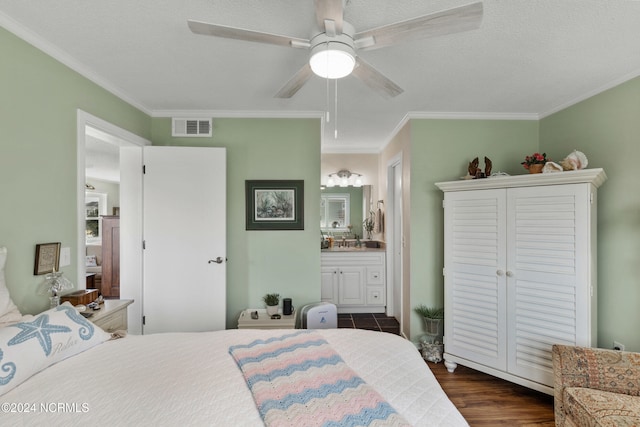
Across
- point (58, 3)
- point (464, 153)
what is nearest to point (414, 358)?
point (464, 153)

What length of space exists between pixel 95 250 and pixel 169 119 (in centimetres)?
444

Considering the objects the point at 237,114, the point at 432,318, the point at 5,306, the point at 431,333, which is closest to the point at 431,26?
the point at 237,114

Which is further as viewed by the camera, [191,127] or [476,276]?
[191,127]

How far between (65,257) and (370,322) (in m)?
3.16

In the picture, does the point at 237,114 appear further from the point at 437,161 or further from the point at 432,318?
the point at 432,318

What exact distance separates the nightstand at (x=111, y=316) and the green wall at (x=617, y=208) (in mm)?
3652

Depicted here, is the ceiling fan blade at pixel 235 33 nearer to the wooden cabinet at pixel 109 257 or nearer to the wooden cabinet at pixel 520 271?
the wooden cabinet at pixel 520 271

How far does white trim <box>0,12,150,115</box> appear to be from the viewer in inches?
59.9

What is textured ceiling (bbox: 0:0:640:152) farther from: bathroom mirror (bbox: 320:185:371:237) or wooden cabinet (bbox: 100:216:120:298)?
wooden cabinet (bbox: 100:216:120:298)

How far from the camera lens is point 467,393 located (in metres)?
2.28

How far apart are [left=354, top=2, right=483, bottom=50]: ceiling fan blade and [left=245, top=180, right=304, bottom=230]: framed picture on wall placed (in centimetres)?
178

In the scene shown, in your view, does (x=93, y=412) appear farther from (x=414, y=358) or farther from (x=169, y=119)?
(x=169, y=119)

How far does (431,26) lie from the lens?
44.4 inches

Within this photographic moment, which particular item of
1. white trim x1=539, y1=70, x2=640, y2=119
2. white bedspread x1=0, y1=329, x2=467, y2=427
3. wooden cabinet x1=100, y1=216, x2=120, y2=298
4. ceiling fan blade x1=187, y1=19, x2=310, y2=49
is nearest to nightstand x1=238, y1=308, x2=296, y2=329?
white bedspread x1=0, y1=329, x2=467, y2=427
